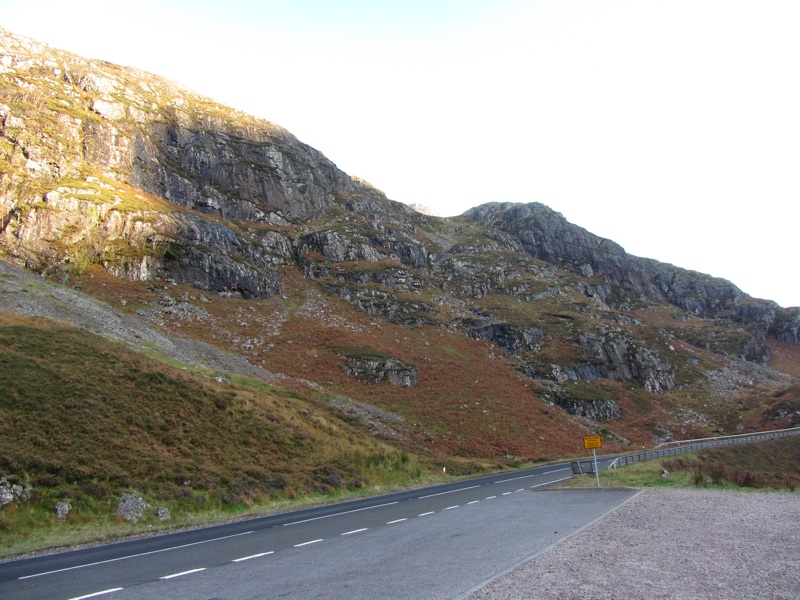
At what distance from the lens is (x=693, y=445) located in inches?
1800

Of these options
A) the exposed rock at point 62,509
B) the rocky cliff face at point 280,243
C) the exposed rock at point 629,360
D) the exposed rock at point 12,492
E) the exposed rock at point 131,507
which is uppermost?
the rocky cliff face at point 280,243

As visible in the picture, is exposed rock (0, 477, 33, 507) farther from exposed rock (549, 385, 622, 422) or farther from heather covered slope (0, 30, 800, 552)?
exposed rock (549, 385, 622, 422)

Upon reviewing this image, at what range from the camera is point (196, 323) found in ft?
171

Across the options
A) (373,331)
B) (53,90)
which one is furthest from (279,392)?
(53,90)

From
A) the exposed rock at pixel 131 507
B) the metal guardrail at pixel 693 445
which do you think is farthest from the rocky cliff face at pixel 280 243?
the exposed rock at pixel 131 507

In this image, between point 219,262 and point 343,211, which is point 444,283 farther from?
point 219,262

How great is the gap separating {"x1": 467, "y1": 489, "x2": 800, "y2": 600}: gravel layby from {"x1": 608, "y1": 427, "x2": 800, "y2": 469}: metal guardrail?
A: 1984cm

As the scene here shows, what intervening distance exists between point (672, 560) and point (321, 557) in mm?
7582

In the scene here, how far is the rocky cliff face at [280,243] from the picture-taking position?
5794cm

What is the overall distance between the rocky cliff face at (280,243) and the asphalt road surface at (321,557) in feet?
116

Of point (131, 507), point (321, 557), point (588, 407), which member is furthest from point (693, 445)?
point (131, 507)

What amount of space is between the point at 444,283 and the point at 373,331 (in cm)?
3335

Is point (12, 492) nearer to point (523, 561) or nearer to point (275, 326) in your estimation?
point (523, 561)

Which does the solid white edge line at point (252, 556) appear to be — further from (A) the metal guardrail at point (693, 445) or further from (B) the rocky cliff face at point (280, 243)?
(B) the rocky cliff face at point (280, 243)
